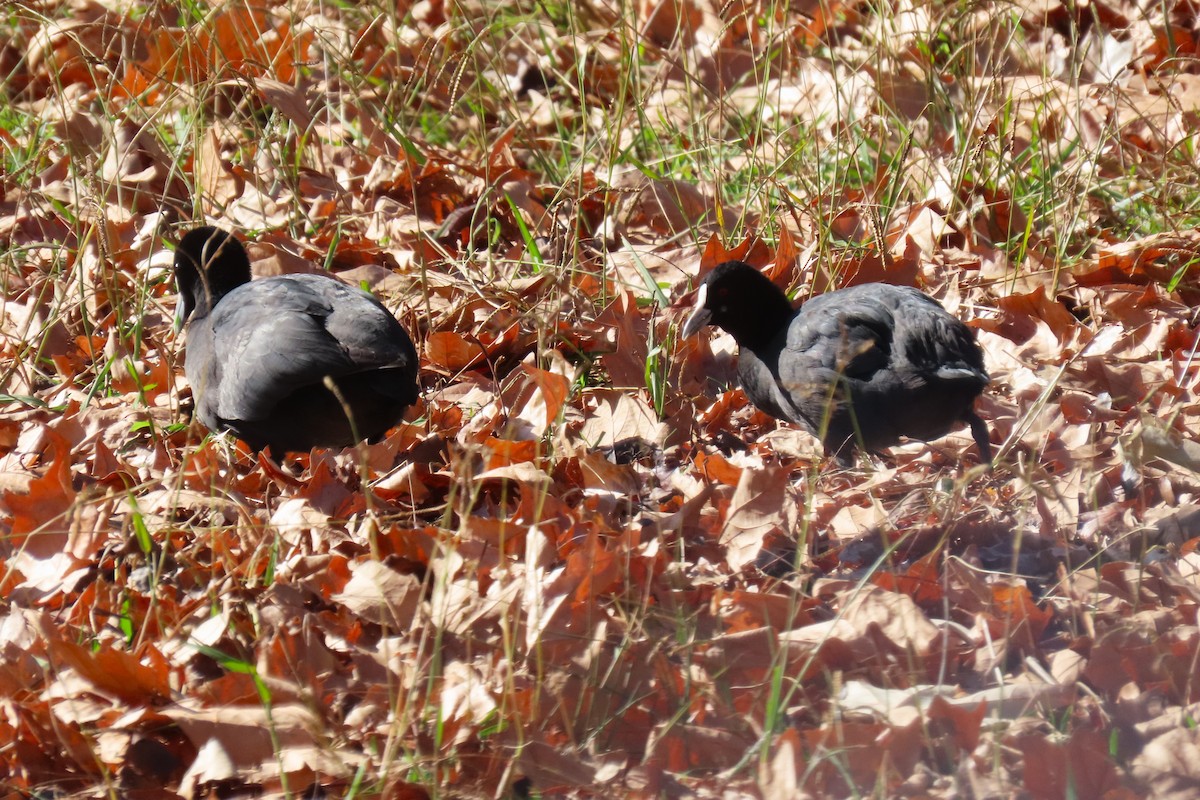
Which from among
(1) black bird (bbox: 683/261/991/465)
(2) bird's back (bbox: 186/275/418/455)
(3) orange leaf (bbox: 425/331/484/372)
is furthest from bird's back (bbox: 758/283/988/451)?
(2) bird's back (bbox: 186/275/418/455)

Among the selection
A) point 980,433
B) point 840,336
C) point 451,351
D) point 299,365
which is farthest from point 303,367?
point 980,433

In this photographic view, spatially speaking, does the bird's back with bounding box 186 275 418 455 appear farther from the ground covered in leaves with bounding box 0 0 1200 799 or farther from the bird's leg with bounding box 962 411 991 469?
the bird's leg with bounding box 962 411 991 469

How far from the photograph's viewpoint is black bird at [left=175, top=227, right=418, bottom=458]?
3.67 metres

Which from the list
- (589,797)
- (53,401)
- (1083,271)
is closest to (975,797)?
(589,797)

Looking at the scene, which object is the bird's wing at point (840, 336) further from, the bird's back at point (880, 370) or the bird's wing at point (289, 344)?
the bird's wing at point (289, 344)

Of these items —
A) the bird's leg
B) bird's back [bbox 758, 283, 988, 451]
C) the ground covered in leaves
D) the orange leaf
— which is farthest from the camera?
the orange leaf

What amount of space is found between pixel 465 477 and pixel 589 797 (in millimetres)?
665

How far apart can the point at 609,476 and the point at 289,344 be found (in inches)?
40.2

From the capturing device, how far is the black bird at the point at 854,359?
3.64 metres

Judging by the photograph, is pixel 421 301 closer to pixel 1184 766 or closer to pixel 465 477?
pixel 465 477

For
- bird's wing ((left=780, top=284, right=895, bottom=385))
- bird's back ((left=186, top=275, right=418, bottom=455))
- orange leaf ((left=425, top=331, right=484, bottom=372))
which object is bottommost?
orange leaf ((left=425, top=331, right=484, bottom=372))

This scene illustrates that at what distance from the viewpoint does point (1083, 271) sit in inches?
175

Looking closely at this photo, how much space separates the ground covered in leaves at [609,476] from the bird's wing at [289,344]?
246mm

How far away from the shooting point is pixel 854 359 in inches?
147
